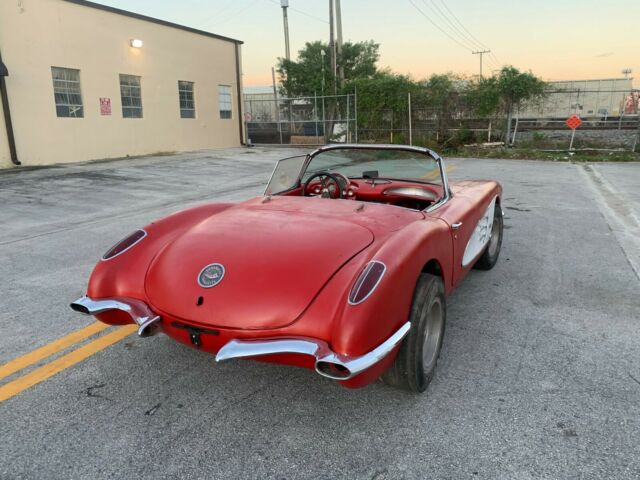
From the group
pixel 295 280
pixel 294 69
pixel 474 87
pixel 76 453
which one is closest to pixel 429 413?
pixel 295 280

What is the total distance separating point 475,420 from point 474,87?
1810 centimetres

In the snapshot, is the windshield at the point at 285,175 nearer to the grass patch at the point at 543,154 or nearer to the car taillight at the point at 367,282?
the car taillight at the point at 367,282

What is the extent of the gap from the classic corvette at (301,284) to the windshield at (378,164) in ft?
1.91

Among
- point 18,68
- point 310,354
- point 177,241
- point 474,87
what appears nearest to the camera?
point 310,354

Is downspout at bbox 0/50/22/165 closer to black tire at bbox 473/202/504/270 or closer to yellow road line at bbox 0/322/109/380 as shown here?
yellow road line at bbox 0/322/109/380

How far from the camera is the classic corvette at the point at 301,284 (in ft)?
6.90

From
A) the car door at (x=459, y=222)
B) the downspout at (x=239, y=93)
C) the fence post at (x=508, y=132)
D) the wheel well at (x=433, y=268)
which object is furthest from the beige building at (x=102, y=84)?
the wheel well at (x=433, y=268)

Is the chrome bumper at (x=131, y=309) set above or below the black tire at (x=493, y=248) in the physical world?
above

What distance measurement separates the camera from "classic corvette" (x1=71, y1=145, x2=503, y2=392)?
2104mm

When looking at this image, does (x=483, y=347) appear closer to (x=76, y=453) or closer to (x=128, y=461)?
(x=128, y=461)

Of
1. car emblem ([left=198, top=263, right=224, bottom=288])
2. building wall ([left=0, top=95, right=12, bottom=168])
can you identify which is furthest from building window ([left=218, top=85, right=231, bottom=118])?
car emblem ([left=198, top=263, right=224, bottom=288])

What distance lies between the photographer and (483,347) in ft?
10.1

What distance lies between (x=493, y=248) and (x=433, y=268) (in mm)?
2122

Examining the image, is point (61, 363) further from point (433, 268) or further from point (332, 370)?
point (433, 268)
